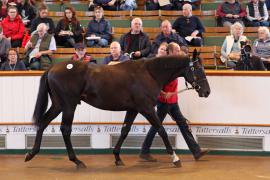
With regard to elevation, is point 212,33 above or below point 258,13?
below

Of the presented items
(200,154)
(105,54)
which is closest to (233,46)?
(105,54)

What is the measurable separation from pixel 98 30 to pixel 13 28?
1704 millimetres

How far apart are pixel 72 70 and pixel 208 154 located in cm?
261

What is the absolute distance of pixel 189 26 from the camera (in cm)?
1349

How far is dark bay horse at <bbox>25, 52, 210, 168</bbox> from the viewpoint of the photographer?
958 cm

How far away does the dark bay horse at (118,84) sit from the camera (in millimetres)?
9578

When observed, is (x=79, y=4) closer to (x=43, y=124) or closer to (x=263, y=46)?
(x=263, y=46)

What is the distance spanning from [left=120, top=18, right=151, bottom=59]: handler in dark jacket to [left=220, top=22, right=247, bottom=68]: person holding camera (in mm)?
1562

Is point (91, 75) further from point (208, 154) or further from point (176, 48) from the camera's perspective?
point (208, 154)

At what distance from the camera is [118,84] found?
9594 millimetres

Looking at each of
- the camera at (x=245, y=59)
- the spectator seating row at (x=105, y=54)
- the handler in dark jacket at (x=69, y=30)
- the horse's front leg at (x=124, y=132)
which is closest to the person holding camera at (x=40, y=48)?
the spectator seating row at (x=105, y=54)

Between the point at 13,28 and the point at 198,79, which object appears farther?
the point at 13,28

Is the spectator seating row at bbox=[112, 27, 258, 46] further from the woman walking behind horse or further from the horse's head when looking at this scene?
the horse's head

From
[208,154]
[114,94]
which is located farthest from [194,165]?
[114,94]
